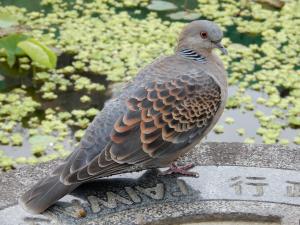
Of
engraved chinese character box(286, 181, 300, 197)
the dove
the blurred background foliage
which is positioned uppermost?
the dove

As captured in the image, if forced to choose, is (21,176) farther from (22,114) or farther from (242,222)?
(22,114)

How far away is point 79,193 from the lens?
3461mm

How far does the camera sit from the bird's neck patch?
12.5 ft


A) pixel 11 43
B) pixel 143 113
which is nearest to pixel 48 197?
pixel 143 113

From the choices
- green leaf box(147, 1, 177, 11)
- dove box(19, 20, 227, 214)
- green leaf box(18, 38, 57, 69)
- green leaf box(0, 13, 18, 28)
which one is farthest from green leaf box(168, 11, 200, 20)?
dove box(19, 20, 227, 214)

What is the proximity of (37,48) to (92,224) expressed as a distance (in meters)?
2.40

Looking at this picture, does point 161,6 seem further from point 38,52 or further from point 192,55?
point 192,55

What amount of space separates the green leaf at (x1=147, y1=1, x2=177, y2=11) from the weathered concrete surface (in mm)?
3230

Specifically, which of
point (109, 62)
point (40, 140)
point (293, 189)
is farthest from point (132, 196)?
point (109, 62)

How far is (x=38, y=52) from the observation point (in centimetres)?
541

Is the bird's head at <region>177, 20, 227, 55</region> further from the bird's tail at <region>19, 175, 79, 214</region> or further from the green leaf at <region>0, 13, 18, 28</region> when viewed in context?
the green leaf at <region>0, 13, 18, 28</region>

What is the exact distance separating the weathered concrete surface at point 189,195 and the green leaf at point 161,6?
323 centimetres

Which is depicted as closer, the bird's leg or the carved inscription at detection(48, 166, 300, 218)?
the carved inscription at detection(48, 166, 300, 218)

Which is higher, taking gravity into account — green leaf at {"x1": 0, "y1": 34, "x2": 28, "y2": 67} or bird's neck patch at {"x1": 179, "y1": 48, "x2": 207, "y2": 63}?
bird's neck patch at {"x1": 179, "y1": 48, "x2": 207, "y2": 63}
